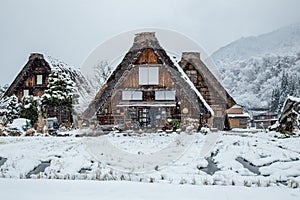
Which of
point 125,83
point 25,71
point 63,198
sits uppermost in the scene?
point 25,71

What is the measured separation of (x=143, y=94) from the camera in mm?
13117

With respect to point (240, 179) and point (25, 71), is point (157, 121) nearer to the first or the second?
point (240, 179)

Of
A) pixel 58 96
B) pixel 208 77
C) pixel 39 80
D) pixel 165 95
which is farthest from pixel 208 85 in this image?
pixel 39 80

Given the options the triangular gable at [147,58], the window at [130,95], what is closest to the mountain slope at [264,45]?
the triangular gable at [147,58]

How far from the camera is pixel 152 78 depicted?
1302cm

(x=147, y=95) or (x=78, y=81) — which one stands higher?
(x=78, y=81)

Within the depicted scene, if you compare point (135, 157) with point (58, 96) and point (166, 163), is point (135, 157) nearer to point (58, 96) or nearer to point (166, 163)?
point (166, 163)

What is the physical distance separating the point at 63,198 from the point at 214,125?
1170cm

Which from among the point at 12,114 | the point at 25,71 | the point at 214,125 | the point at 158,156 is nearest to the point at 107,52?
the point at 158,156

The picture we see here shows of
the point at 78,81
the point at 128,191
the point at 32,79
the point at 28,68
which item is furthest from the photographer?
the point at 78,81

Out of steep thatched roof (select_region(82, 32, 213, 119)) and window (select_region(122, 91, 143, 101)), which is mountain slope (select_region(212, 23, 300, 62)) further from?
window (select_region(122, 91, 143, 101))

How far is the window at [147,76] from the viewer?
12953mm

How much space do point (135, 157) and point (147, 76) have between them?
A: 7.78m

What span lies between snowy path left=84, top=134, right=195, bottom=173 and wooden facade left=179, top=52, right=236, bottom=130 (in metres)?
7.89
